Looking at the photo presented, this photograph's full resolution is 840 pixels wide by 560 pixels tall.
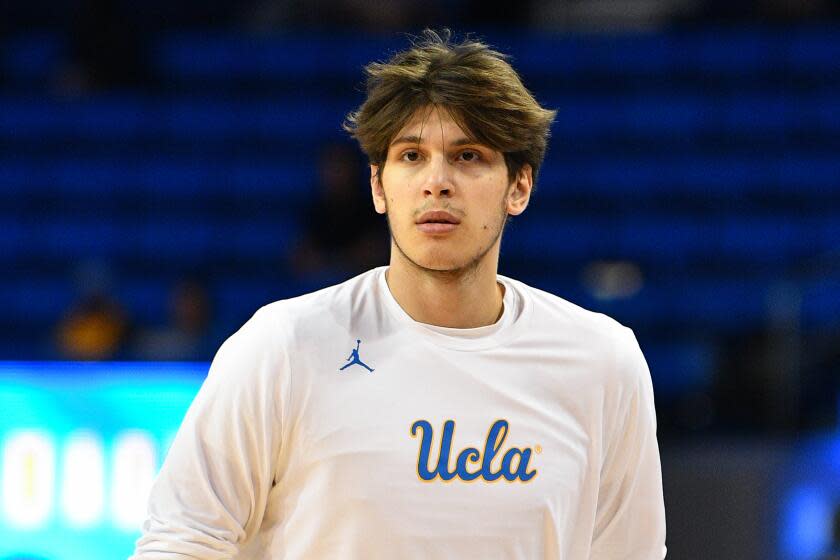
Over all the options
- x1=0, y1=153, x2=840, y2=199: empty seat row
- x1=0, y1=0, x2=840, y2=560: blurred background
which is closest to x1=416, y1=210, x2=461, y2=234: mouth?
x1=0, y1=0, x2=840, y2=560: blurred background

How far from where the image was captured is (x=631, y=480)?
281 cm

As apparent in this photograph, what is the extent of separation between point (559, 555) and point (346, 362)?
0.56 m

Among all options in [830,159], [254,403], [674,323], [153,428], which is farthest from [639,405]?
[830,159]

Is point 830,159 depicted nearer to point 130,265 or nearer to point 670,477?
point 670,477

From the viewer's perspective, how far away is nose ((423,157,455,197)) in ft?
8.39

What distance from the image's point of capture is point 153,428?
205 inches

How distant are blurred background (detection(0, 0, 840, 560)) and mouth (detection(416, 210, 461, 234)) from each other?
3692 millimetres

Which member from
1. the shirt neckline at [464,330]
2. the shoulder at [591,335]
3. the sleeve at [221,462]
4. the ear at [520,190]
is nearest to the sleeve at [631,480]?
the shoulder at [591,335]

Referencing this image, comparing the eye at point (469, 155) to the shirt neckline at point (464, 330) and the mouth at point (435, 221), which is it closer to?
the mouth at point (435, 221)

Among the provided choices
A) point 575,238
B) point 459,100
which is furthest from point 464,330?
point 575,238

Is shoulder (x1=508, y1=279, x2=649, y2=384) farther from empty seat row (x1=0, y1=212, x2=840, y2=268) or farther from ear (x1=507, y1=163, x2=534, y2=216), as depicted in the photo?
empty seat row (x1=0, y1=212, x2=840, y2=268)

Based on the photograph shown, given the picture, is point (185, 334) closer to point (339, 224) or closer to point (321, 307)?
point (339, 224)

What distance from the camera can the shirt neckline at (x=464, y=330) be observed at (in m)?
2.67

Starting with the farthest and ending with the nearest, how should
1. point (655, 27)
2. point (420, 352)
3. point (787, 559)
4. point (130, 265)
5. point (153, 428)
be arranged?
point (655, 27), point (130, 265), point (787, 559), point (153, 428), point (420, 352)
